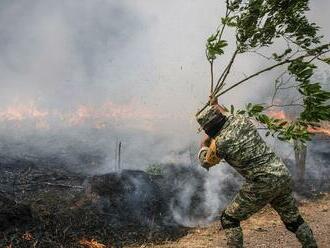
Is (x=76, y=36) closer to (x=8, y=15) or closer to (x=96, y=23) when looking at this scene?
(x=96, y=23)

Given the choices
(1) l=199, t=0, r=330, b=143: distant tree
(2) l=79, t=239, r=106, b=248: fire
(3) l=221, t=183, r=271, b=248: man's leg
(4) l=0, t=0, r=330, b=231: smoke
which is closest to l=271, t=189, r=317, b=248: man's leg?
(3) l=221, t=183, r=271, b=248: man's leg

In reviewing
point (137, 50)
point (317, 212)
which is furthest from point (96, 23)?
point (317, 212)

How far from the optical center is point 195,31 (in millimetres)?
21594

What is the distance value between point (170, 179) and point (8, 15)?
20841mm

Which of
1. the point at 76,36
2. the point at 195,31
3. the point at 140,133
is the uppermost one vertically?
the point at 76,36

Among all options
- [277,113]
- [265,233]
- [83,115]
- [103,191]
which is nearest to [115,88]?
[83,115]

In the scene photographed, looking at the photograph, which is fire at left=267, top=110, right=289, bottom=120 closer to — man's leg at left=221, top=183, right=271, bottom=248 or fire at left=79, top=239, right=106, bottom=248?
fire at left=79, top=239, right=106, bottom=248

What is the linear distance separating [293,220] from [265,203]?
423 millimetres

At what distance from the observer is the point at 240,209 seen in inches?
214

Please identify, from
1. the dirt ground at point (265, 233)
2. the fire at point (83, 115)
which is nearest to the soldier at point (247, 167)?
the dirt ground at point (265, 233)

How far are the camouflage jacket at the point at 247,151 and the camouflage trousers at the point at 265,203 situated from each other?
0.33 ft

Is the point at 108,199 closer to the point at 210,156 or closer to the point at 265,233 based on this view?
the point at 265,233

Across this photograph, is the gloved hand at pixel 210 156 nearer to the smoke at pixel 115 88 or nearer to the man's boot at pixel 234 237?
the man's boot at pixel 234 237

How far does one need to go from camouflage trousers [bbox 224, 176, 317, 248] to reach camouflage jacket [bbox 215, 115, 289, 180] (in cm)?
10
